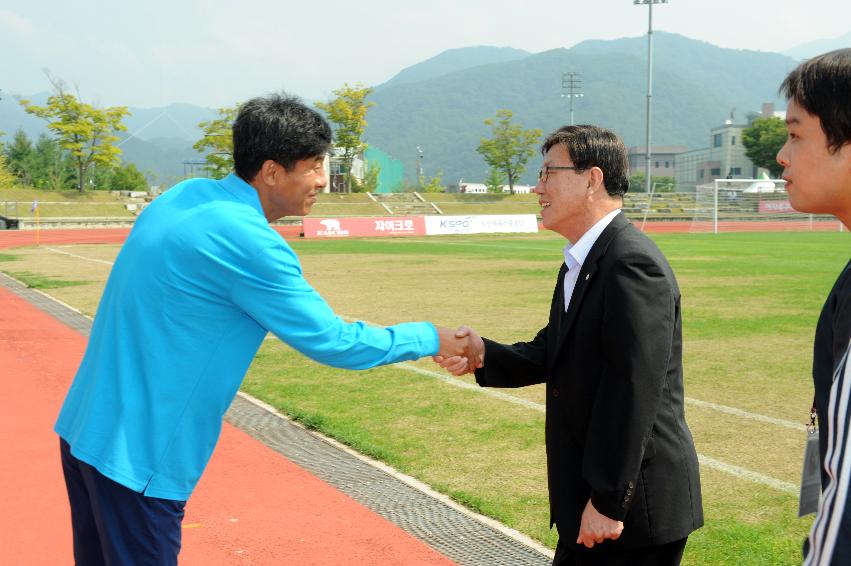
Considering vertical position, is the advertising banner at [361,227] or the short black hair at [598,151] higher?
the short black hair at [598,151]

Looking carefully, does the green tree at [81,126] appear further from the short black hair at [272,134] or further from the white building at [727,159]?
the white building at [727,159]

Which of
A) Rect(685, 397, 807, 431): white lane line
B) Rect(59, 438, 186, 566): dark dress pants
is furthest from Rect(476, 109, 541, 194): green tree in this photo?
Rect(59, 438, 186, 566): dark dress pants

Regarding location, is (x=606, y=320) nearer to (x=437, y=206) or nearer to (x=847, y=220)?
(x=847, y=220)

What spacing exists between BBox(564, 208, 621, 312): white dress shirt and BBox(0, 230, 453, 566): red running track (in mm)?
2013

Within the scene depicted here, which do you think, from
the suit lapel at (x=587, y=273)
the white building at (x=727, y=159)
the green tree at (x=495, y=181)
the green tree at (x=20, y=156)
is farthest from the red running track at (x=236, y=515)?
the white building at (x=727, y=159)

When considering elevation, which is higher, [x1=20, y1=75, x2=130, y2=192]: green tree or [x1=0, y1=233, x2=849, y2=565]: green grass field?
[x1=20, y1=75, x2=130, y2=192]: green tree

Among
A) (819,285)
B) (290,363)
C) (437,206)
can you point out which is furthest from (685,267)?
(437,206)

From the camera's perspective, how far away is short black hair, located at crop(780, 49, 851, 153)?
5.40ft

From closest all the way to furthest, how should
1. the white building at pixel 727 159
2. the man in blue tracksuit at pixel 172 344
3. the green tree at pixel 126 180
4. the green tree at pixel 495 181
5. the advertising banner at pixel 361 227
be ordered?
the man in blue tracksuit at pixel 172 344
the advertising banner at pixel 361 227
the green tree at pixel 495 181
the green tree at pixel 126 180
the white building at pixel 727 159

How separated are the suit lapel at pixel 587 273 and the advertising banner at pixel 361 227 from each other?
131 feet

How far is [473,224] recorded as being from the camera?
4612 cm

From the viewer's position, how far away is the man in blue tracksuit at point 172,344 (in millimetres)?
2574

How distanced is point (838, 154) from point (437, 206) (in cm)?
6996

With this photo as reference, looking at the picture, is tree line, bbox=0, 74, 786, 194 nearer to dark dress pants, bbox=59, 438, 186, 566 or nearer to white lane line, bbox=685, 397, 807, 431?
white lane line, bbox=685, 397, 807, 431
